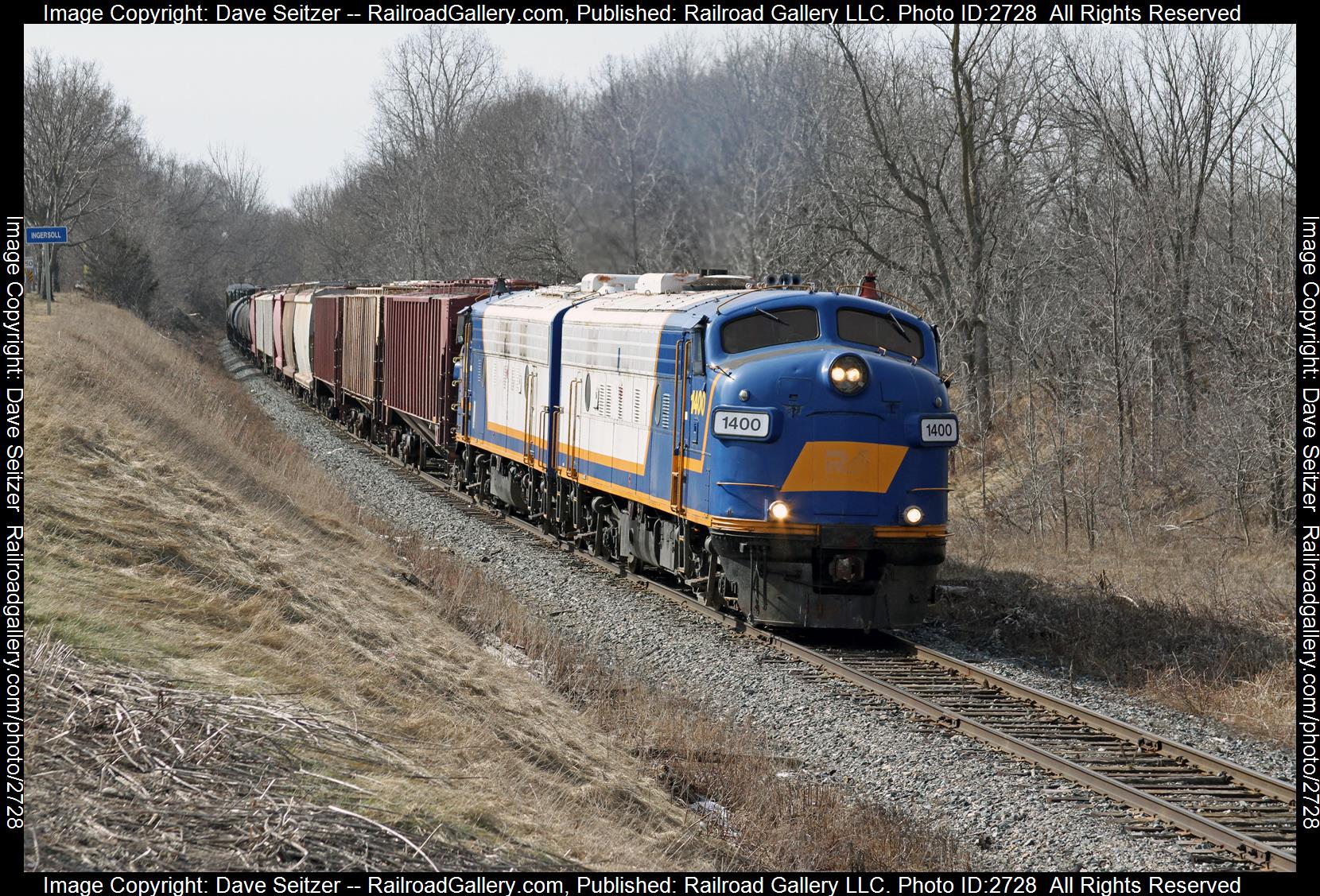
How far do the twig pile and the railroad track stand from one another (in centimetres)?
459

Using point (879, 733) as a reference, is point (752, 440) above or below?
above

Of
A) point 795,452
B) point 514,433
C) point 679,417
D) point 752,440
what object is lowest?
point 514,433

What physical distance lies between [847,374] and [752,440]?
3.73 ft

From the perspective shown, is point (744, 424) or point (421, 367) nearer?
point (744, 424)

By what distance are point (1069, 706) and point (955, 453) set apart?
1850 centimetres

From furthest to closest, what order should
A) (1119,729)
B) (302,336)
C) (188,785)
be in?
(302,336) < (1119,729) < (188,785)

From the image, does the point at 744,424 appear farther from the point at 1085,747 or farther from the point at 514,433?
the point at 514,433

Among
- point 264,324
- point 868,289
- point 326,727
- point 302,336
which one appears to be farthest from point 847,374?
point 264,324

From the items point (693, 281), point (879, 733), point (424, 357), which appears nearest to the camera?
point (879, 733)

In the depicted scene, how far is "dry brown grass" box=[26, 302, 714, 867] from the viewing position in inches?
281

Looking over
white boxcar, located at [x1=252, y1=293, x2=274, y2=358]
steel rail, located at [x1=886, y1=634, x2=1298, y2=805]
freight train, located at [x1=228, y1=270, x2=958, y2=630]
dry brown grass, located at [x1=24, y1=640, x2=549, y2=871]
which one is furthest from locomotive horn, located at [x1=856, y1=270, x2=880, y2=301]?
white boxcar, located at [x1=252, y1=293, x2=274, y2=358]

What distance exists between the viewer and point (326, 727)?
294 inches

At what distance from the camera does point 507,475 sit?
20.9 meters

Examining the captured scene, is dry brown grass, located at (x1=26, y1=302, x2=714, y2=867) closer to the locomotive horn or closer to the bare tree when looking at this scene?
the locomotive horn
